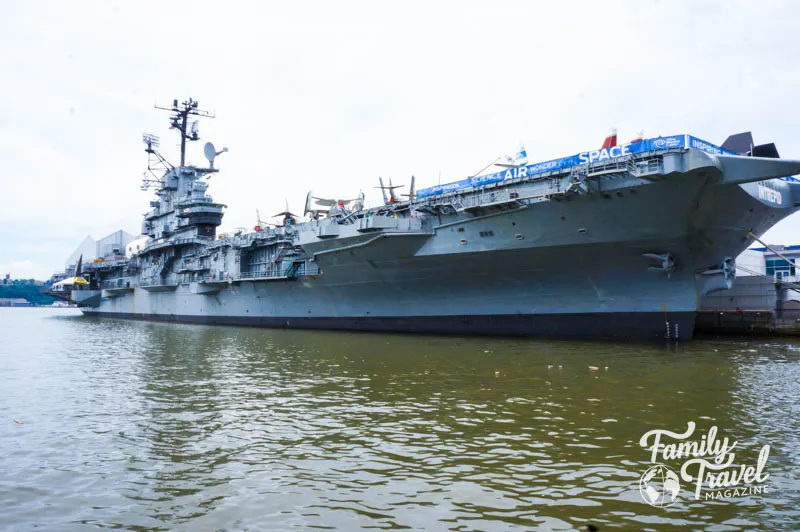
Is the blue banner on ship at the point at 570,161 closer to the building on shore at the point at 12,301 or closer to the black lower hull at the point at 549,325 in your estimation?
the black lower hull at the point at 549,325

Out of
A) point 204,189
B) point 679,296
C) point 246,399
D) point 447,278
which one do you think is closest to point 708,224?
point 679,296

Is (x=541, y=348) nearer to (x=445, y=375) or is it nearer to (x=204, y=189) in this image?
(x=445, y=375)

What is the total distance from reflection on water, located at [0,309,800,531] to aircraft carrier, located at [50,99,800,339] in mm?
4181

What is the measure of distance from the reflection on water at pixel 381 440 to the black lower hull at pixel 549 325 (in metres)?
3.85

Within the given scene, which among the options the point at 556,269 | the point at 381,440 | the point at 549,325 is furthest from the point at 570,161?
the point at 381,440

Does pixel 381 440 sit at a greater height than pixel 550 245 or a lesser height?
lesser

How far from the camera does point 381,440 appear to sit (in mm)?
7301

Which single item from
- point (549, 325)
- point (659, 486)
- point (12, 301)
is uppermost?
point (12, 301)

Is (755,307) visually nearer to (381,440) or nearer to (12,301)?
(381,440)

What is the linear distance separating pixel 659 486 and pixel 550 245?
13.1 m

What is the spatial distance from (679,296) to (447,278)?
26.5ft

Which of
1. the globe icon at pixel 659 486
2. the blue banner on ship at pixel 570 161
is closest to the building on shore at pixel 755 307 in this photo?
the blue banner on ship at pixel 570 161

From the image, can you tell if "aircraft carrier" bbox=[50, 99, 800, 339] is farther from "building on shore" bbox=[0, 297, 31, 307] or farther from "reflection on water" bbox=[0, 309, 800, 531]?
"building on shore" bbox=[0, 297, 31, 307]

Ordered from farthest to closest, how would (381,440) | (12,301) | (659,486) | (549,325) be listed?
(12,301) → (549,325) → (381,440) → (659,486)
